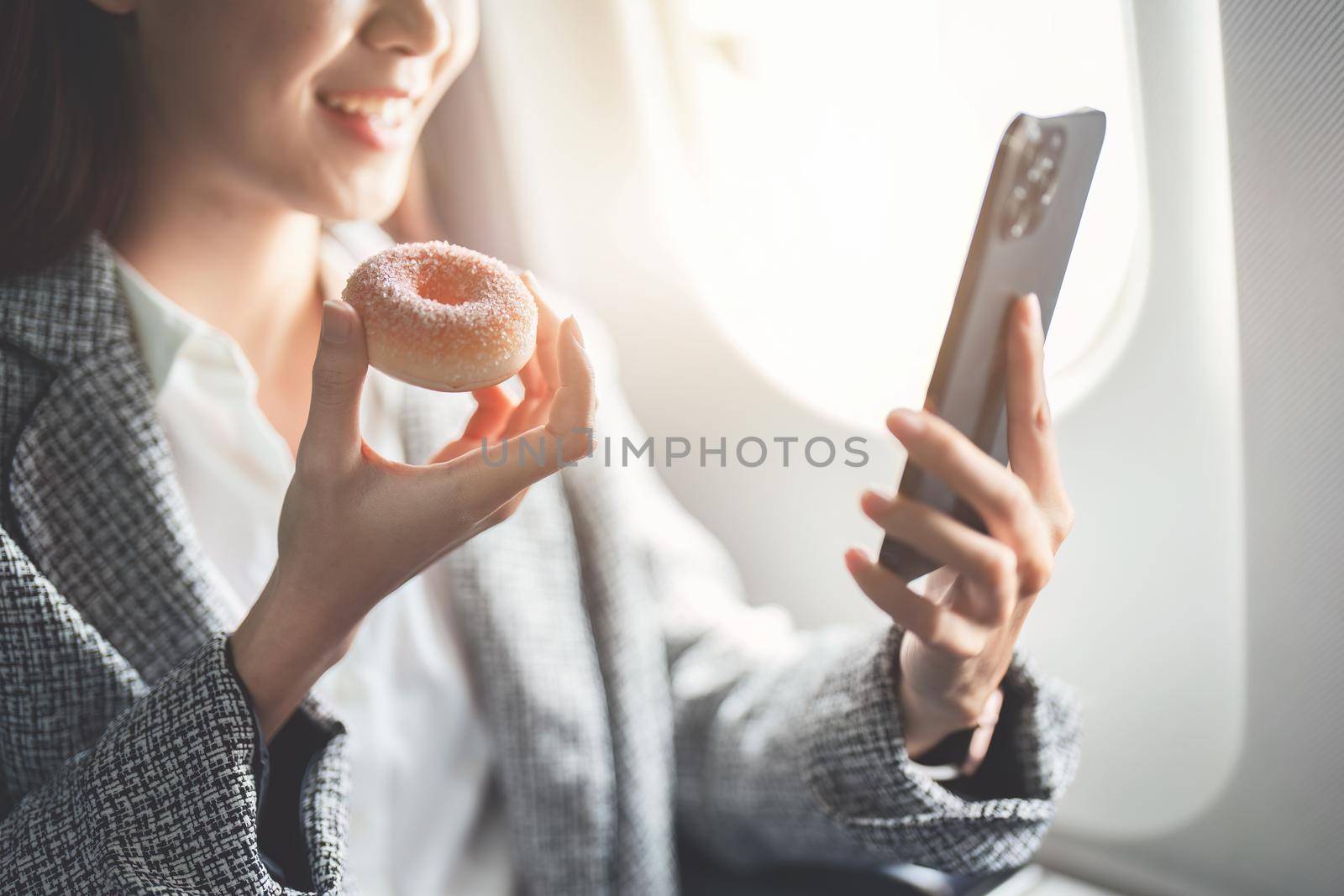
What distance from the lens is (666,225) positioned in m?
1.20

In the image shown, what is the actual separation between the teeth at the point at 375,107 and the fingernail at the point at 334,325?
0.30 metres

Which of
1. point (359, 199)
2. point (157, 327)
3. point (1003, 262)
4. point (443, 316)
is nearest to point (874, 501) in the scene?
point (1003, 262)

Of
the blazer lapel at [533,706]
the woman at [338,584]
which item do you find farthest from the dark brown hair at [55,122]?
the blazer lapel at [533,706]

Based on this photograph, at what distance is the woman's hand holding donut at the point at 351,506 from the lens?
0.48 metres

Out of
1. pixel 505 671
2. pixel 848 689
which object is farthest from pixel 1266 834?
pixel 505 671

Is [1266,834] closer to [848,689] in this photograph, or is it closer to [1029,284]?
[848,689]

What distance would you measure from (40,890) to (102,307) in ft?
1.34

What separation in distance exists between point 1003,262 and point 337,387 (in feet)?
1.19

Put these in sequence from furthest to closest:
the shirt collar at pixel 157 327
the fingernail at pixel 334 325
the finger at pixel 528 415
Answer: the shirt collar at pixel 157 327, the finger at pixel 528 415, the fingernail at pixel 334 325

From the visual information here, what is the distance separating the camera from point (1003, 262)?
0.50 m

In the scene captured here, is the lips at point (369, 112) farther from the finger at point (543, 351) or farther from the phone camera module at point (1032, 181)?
the phone camera module at point (1032, 181)

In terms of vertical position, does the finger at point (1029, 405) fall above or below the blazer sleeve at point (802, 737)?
above

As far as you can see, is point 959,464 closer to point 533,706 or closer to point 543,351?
point 543,351

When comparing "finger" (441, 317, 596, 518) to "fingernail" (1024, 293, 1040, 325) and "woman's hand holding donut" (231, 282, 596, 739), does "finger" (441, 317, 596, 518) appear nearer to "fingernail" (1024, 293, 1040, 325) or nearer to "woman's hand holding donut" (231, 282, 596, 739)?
"woman's hand holding donut" (231, 282, 596, 739)
